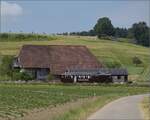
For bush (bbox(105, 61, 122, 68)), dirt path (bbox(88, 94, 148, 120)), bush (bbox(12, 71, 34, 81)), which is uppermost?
dirt path (bbox(88, 94, 148, 120))

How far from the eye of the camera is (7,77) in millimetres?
102188

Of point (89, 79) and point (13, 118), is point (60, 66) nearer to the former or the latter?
point (89, 79)

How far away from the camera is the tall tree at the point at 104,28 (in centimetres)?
18801

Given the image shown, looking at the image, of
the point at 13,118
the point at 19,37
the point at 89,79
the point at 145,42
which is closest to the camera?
the point at 13,118

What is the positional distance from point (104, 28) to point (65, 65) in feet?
260

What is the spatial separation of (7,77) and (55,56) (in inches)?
615

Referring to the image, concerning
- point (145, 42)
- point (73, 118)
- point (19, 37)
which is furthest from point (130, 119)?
point (145, 42)

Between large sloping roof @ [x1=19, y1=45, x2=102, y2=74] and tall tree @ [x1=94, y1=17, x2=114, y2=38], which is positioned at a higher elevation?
tall tree @ [x1=94, y1=17, x2=114, y2=38]

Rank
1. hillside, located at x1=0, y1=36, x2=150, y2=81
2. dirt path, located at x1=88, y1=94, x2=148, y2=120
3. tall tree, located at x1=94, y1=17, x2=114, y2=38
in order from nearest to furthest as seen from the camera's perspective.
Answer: dirt path, located at x1=88, y1=94, x2=148, y2=120 → hillside, located at x1=0, y1=36, x2=150, y2=81 → tall tree, located at x1=94, y1=17, x2=114, y2=38

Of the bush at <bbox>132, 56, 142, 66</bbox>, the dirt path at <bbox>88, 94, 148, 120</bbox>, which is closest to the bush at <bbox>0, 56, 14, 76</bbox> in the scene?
the bush at <bbox>132, 56, 142, 66</bbox>

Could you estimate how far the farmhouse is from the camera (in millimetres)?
102125

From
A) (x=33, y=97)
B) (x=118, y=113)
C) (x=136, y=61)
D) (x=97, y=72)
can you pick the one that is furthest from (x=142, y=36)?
(x=118, y=113)

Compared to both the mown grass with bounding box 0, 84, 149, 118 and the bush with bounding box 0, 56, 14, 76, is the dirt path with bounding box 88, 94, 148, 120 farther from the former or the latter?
the bush with bounding box 0, 56, 14, 76

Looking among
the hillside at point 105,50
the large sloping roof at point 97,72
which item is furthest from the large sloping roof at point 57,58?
the hillside at point 105,50
